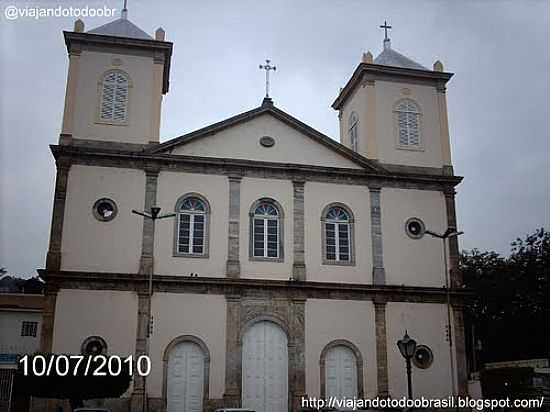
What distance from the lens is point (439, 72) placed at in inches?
1268

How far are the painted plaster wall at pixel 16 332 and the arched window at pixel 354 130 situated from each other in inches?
985

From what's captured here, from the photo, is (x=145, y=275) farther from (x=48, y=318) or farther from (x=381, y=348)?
(x=381, y=348)

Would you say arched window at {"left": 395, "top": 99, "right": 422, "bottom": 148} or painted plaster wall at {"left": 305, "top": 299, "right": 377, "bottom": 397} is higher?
Answer: arched window at {"left": 395, "top": 99, "right": 422, "bottom": 148}

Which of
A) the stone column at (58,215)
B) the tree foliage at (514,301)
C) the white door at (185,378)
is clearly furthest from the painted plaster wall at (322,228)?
the tree foliage at (514,301)

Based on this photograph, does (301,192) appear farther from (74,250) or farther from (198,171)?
(74,250)

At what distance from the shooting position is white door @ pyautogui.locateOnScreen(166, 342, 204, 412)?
83.9 ft

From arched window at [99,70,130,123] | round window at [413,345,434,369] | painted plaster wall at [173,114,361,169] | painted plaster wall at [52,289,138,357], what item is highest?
arched window at [99,70,130,123]

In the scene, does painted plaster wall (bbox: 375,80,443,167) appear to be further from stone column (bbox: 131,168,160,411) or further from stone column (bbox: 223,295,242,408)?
stone column (bbox: 131,168,160,411)

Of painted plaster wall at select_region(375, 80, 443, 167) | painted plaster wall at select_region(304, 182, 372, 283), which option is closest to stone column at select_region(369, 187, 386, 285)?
painted plaster wall at select_region(304, 182, 372, 283)

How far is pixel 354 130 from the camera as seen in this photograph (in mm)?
32938

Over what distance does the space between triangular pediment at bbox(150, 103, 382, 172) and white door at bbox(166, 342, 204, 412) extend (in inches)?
307

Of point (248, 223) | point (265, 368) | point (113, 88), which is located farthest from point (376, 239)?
point (113, 88)

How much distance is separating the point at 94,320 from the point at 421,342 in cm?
1268

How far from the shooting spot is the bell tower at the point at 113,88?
92.7 feet
